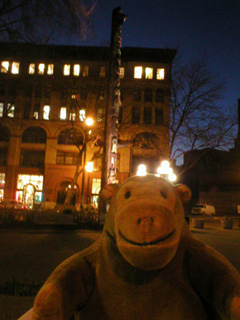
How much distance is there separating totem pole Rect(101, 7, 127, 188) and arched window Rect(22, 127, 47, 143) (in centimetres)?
Answer: 2276

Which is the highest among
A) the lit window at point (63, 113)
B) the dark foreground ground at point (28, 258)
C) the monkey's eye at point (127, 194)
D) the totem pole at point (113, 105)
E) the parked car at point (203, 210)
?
the lit window at point (63, 113)

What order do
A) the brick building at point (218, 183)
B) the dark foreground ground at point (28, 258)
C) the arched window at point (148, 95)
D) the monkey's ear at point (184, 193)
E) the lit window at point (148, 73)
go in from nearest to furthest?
the monkey's ear at point (184, 193) < the dark foreground ground at point (28, 258) < the arched window at point (148, 95) < the lit window at point (148, 73) < the brick building at point (218, 183)

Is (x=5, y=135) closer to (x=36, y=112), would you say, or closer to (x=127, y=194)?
(x=36, y=112)

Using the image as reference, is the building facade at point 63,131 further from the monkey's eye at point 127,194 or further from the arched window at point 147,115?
the monkey's eye at point 127,194

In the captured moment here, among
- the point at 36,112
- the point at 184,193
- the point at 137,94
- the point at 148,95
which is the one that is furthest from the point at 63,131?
the point at 184,193

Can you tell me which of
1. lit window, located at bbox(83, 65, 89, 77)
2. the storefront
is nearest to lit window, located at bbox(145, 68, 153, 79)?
lit window, located at bbox(83, 65, 89, 77)

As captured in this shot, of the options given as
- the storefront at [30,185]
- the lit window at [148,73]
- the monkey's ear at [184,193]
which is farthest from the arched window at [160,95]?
the monkey's ear at [184,193]

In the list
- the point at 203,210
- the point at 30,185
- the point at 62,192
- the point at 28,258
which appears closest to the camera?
the point at 28,258

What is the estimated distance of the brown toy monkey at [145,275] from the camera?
1622 millimetres

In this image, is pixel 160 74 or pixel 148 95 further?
pixel 160 74

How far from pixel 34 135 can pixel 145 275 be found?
32.8 metres

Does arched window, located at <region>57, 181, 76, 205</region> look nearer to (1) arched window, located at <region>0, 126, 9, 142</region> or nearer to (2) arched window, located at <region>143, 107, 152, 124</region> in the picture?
(1) arched window, located at <region>0, 126, 9, 142</region>

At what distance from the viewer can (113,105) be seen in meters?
11.3

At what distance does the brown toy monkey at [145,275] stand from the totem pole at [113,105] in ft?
30.3
